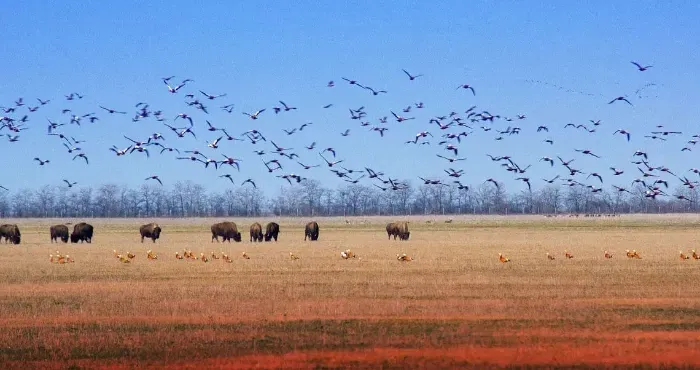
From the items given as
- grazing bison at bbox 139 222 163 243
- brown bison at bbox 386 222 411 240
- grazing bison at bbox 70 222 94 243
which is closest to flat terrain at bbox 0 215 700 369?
grazing bison at bbox 139 222 163 243

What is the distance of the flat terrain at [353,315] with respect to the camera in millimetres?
16344

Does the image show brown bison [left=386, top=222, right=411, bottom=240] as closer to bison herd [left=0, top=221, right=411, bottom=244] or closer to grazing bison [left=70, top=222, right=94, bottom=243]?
bison herd [left=0, top=221, right=411, bottom=244]

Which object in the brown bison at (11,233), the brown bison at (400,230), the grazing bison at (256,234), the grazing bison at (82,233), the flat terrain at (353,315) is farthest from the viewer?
the brown bison at (400,230)

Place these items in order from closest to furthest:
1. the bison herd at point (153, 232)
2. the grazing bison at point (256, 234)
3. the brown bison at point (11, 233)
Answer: the brown bison at point (11, 233) < the bison herd at point (153, 232) < the grazing bison at point (256, 234)

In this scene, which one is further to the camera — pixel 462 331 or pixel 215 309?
pixel 215 309

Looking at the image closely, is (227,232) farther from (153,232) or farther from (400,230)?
(400,230)

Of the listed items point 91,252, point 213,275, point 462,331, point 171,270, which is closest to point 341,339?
point 462,331

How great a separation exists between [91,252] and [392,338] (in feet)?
97.2

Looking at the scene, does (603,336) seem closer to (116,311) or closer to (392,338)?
(392,338)

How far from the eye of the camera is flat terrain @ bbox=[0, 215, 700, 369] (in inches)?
643

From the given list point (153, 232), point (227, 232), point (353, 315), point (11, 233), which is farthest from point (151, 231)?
point (353, 315)

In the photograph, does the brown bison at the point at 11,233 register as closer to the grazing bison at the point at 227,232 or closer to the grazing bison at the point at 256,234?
the grazing bison at the point at 227,232

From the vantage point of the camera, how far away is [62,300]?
947 inches

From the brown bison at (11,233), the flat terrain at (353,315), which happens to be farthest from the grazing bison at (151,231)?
the flat terrain at (353,315)
